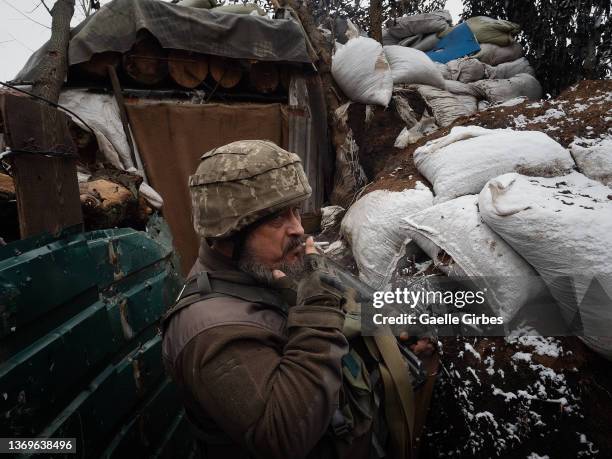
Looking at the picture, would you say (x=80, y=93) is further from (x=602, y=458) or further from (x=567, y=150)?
(x=602, y=458)

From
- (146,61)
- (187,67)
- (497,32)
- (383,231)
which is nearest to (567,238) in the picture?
(383,231)

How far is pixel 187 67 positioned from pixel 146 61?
0.37 meters

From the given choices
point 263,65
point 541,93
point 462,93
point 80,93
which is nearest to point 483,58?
point 541,93

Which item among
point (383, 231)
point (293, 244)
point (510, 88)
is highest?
point (510, 88)

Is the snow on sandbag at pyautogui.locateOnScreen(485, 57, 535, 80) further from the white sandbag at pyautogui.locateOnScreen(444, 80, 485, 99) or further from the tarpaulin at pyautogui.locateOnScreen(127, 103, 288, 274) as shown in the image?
the tarpaulin at pyautogui.locateOnScreen(127, 103, 288, 274)

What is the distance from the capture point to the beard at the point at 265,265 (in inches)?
42.3

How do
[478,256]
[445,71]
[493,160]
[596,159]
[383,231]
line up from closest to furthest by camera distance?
[478,256] → [596,159] → [493,160] → [383,231] → [445,71]

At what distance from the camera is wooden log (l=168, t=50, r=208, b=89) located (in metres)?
3.34

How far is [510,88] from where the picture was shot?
4176mm

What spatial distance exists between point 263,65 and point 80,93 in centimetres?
176

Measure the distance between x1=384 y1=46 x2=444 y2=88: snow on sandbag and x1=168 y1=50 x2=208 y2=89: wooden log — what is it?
198cm

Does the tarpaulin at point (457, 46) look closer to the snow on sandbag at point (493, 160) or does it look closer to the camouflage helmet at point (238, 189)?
the snow on sandbag at point (493, 160)

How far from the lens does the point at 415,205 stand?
2.05 metres

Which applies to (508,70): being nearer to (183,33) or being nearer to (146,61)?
(183,33)
